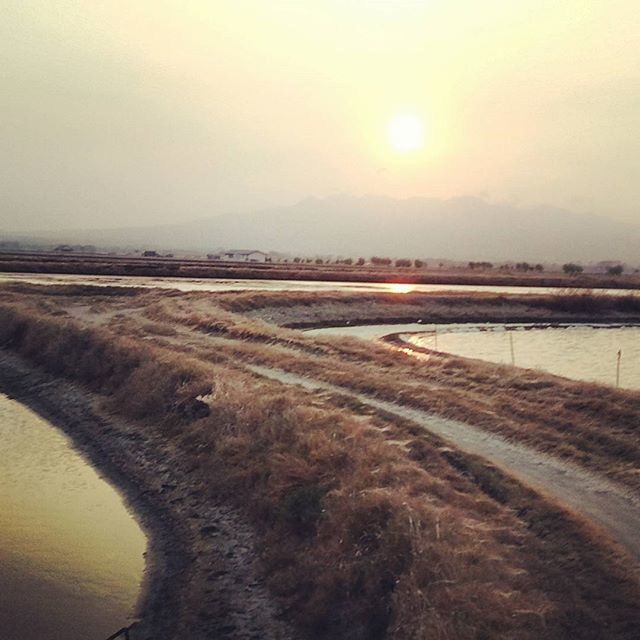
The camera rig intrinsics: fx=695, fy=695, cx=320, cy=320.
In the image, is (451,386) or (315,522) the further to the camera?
(451,386)

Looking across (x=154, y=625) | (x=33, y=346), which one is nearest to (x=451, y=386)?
(x=154, y=625)

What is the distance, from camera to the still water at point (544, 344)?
34281 millimetres

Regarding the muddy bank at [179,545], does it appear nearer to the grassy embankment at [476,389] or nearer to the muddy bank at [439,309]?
the grassy embankment at [476,389]

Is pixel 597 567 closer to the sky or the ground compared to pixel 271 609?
closer to the sky

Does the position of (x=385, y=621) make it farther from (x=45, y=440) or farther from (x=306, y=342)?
(x=306, y=342)

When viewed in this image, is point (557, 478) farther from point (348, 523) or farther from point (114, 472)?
point (114, 472)

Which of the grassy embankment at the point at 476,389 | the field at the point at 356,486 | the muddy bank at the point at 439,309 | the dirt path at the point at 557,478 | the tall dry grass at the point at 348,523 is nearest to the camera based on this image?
the tall dry grass at the point at 348,523

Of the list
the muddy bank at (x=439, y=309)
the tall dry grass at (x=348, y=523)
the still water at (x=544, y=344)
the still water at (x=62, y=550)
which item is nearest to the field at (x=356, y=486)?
the tall dry grass at (x=348, y=523)

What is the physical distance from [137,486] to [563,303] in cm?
5547

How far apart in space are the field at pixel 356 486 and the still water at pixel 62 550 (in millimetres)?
744

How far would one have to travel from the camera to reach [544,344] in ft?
147

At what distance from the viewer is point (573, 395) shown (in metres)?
23.5

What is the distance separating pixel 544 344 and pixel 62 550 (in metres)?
35.7

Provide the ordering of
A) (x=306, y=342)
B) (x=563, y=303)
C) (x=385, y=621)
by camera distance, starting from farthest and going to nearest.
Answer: (x=563, y=303), (x=306, y=342), (x=385, y=621)
